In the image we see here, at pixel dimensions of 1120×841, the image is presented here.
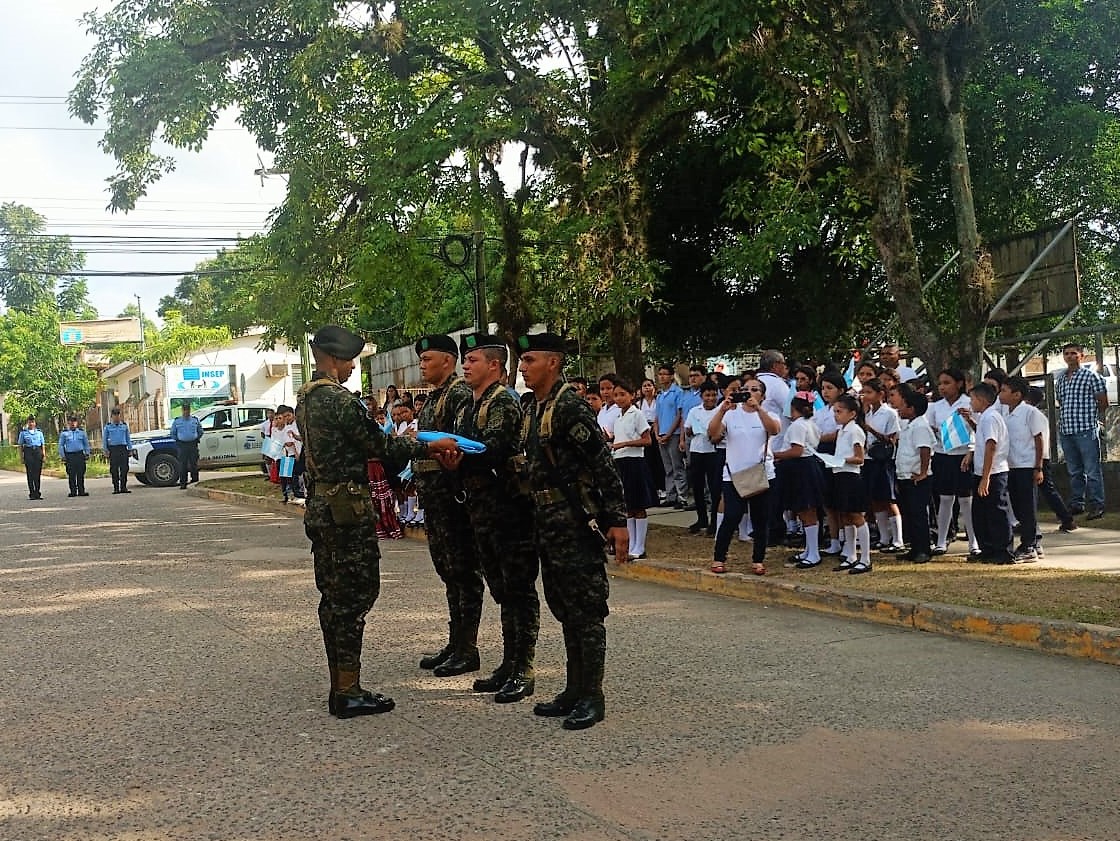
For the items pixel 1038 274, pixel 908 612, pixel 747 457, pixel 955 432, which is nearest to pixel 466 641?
pixel 908 612

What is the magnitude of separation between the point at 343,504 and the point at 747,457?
4.72 meters

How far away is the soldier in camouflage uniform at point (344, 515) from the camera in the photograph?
5832 mm

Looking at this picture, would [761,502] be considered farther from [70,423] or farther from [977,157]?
[70,423]

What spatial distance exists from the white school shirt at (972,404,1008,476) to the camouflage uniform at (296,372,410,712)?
557 centimetres

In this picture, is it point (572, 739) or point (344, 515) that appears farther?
point (344, 515)

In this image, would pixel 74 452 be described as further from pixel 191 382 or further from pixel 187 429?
pixel 191 382

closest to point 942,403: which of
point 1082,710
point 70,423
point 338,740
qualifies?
point 1082,710

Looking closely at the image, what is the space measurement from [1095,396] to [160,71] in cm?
1397

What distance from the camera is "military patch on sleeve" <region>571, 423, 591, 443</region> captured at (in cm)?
560

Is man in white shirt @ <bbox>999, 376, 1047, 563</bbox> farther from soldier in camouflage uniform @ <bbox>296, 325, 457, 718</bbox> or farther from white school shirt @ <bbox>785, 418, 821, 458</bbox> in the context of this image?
soldier in camouflage uniform @ <bbox>296, 325, 457, 718</bbox>

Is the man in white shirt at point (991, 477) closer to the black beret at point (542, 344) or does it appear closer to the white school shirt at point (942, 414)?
the white school shirt at point (942, 414)

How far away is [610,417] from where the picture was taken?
12.0m

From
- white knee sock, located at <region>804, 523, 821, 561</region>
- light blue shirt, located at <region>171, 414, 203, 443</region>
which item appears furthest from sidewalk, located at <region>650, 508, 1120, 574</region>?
light blue shirt, located at <region>171, 414, 203, 443</region>

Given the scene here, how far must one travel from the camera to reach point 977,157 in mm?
20000
